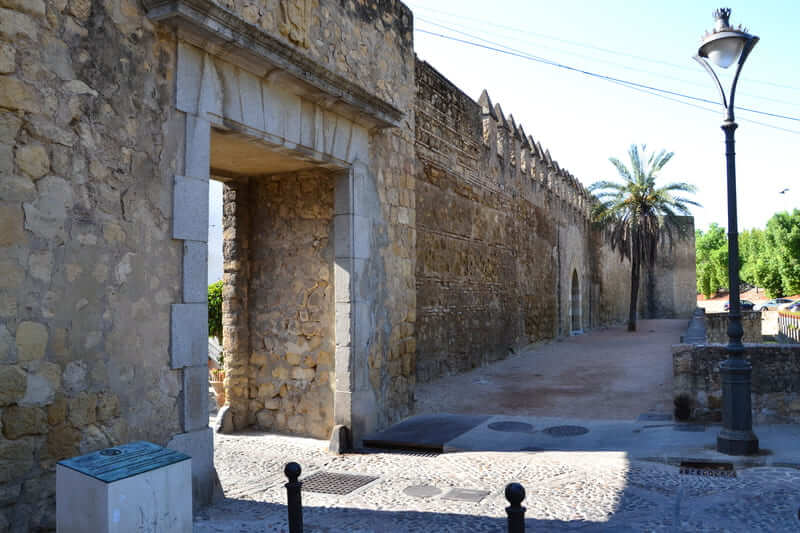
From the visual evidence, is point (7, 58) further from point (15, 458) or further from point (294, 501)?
point (294, 501)

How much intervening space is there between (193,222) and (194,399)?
128 centimetres

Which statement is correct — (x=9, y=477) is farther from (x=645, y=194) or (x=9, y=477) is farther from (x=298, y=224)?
(x=645, y=194)

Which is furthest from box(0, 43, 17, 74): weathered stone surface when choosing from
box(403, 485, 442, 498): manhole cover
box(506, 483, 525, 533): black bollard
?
box(403, 485, 442, 498): manhole cover

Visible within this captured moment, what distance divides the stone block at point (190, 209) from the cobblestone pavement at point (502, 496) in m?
2.00

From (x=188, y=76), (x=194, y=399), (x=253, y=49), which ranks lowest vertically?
(x=194, y=399)

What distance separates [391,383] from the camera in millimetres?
7359

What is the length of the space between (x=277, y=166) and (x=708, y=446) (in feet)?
16.9

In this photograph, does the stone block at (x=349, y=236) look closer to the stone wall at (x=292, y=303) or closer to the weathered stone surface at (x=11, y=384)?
the stone wall at (x=292, y=303)

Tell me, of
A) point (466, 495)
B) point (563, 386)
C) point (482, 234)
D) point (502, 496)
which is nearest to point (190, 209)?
point (466, 495)

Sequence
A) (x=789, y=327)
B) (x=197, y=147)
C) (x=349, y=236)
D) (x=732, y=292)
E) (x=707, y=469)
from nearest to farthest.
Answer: (x=197, y=147) < (x=707, y=469) < (x=732, y=292) < (x=349, y=236) < (x=789, y=327)

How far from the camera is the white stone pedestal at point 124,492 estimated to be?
2875 mm

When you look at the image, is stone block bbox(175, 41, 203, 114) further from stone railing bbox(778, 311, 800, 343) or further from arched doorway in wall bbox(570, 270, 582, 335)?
arched doorway in wall bbox(570, 270, 582, 335)

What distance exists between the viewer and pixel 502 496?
4.87 meters

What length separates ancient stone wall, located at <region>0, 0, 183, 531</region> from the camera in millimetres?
3439
